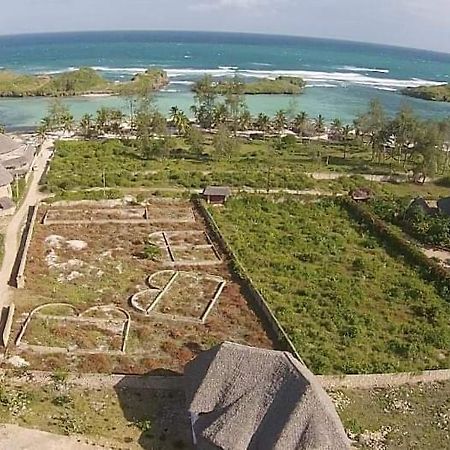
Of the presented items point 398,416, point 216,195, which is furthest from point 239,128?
point 398,416

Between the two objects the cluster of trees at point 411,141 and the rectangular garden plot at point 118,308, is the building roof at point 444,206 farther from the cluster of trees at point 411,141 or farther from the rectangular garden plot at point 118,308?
the rectangular garden plot at point 118,308

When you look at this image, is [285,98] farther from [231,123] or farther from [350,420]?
[350,420]

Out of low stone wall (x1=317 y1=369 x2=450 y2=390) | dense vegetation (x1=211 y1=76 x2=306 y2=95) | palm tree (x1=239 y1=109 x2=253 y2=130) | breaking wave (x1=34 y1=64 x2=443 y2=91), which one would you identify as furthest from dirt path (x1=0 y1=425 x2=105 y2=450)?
breaking wave (x1=34 y1=64 x2=443 y2=91)

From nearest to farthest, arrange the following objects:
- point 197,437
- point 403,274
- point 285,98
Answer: point 197,437
point 403,274
point 285,98

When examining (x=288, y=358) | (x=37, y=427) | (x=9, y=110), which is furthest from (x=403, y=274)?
(x=9, y=110)

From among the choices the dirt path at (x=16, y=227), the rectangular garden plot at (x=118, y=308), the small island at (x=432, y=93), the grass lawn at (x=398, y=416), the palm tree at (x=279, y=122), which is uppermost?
the small island at (x=432, y=93)

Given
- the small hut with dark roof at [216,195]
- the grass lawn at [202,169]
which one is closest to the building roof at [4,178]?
the grass lawn at [202,169]
